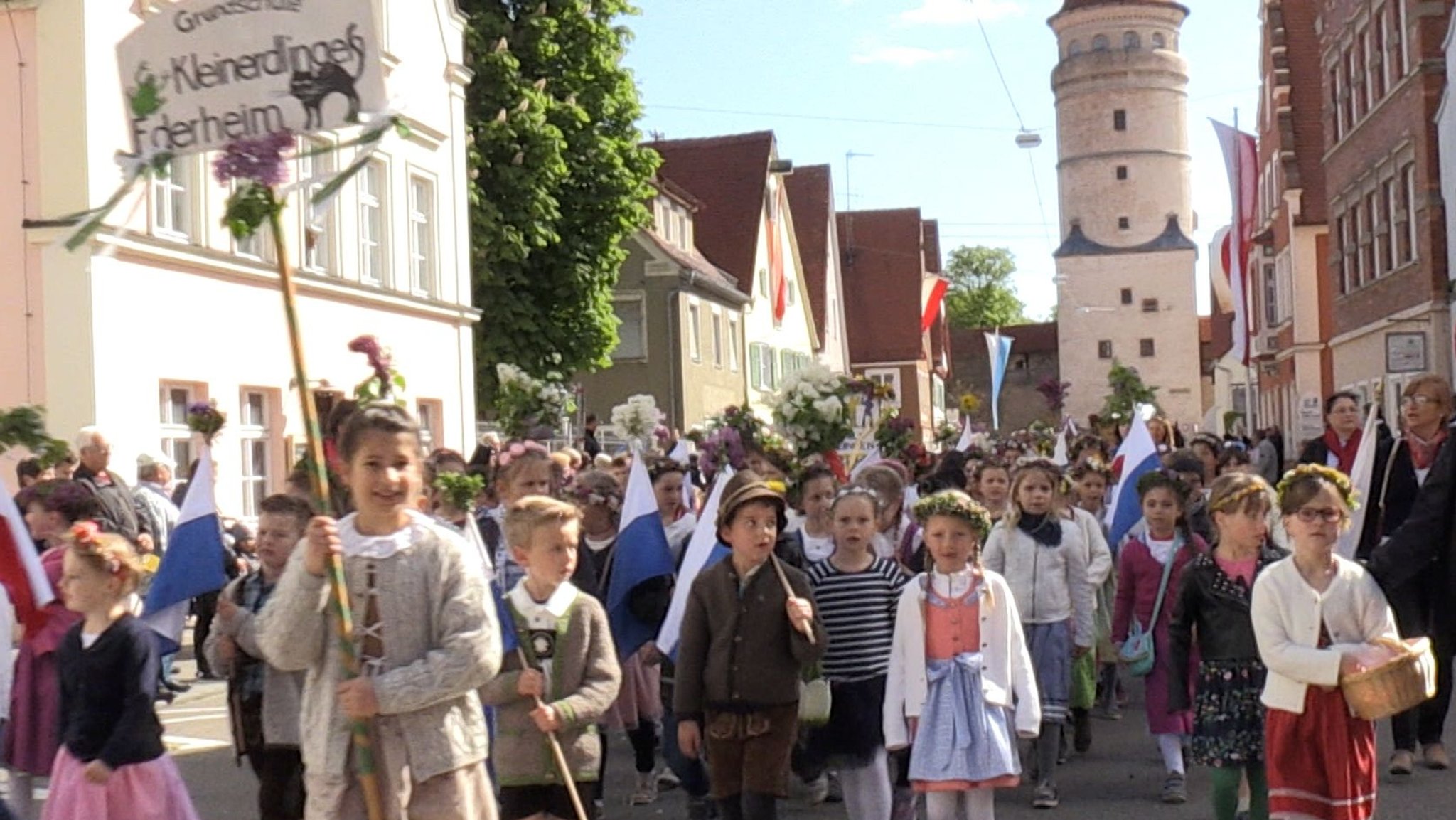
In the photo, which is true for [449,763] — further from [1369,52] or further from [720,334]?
[720,334]

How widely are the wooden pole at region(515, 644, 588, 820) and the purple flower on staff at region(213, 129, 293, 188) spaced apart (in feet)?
7.05

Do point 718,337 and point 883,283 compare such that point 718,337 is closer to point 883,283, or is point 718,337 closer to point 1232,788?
point 883,283

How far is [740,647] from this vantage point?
7.61 m

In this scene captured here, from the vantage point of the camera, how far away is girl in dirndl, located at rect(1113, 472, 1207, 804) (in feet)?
Result: 31.8

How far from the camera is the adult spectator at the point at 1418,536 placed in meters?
9.29

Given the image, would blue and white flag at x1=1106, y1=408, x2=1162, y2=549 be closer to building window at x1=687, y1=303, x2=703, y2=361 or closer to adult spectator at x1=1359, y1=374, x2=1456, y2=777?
adult spectator at x1=1359, y1=374, x2=1456, y2=777

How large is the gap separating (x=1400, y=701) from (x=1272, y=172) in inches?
1973

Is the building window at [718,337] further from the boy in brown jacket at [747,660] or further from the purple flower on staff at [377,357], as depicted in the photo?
→ the boy in brown jacket at [747,660]

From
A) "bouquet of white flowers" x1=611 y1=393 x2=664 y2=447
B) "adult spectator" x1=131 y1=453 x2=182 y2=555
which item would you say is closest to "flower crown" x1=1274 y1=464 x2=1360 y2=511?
"adult spectator" x1=131 y1=453 x2=182 y2=555

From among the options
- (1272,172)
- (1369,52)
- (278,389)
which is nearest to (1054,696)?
(278,389)

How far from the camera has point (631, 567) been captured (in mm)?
9789

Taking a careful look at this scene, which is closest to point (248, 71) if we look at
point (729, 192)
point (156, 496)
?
point (156, 496)

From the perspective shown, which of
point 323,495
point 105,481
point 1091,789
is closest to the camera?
point 323,495

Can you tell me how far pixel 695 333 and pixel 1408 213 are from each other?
61.4 ft
